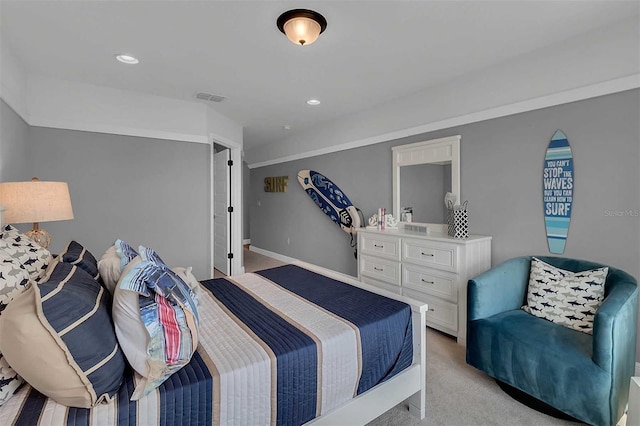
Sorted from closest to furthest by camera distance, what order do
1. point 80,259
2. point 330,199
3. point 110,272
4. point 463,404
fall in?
1. point 110,272
2. point 80,259
3. point 463,404
4. point 330,199

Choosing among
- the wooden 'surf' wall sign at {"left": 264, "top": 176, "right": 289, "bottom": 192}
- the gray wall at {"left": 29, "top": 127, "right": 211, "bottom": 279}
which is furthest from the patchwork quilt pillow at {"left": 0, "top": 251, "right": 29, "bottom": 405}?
the wooden 'surf' wall sign at {"left": 264, "top": 176, "right": 289, "bottom": 192}

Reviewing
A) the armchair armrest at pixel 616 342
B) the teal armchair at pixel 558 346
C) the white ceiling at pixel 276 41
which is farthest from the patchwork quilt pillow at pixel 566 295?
the white ceiling at pixel 276 41

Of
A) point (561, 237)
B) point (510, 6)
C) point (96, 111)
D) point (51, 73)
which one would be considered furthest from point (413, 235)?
point (51, 73)

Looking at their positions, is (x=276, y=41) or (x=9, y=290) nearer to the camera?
(x=9, y=290)

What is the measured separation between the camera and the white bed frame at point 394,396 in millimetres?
1455

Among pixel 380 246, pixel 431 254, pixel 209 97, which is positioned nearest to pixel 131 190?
pixel 209 97

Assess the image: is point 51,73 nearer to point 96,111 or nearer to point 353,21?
point 96,111

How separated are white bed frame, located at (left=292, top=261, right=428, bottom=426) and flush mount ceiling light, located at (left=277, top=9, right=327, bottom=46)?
1.80 meters

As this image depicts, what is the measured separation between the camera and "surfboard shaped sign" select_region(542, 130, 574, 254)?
7.86ft

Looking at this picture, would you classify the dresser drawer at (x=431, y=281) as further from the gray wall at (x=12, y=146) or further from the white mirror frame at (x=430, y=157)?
the gray wall at (x=12, y=146)

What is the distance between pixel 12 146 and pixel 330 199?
343 cm

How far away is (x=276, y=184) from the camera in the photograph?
607 centimetres

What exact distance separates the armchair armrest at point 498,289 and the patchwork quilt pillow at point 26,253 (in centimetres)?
236

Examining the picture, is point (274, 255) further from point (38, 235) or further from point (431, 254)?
point (38, 235)
